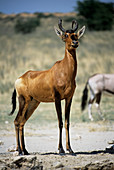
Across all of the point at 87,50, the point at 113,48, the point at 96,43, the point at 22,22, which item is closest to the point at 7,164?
the point at 87,50

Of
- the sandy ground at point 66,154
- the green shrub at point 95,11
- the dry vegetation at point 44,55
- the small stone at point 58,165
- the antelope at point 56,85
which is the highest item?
the green shrub at point 95,11

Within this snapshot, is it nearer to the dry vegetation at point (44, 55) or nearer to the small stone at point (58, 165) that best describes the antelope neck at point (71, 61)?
the small stone at point (58, 165)

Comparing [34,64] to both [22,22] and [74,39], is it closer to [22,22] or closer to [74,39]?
[22,22]

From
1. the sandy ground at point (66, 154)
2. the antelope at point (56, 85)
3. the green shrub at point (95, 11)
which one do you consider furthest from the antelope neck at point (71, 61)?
the green shrub at point (95, 11)

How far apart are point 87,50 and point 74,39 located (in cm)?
3699

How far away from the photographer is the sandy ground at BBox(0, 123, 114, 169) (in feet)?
20.4

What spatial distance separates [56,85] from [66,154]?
56.7 inches

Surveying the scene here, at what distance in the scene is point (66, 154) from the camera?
6992 millimetres

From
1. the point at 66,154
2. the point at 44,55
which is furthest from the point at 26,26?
the point at 66,154

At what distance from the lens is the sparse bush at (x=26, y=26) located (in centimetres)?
5491

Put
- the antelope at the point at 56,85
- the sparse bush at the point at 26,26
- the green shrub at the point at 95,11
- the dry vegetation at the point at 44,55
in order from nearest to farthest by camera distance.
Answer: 1. the antelope at the point at 56,85
2. the dry vegetation at the point at 44,55
3. the green shrub at the point at 95,11
4. the sparse bush at the point at 26,26

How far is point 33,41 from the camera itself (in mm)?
48969

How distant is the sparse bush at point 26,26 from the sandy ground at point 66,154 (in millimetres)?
43596

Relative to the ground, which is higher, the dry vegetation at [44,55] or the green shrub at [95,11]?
the green shrub at [95,11]
